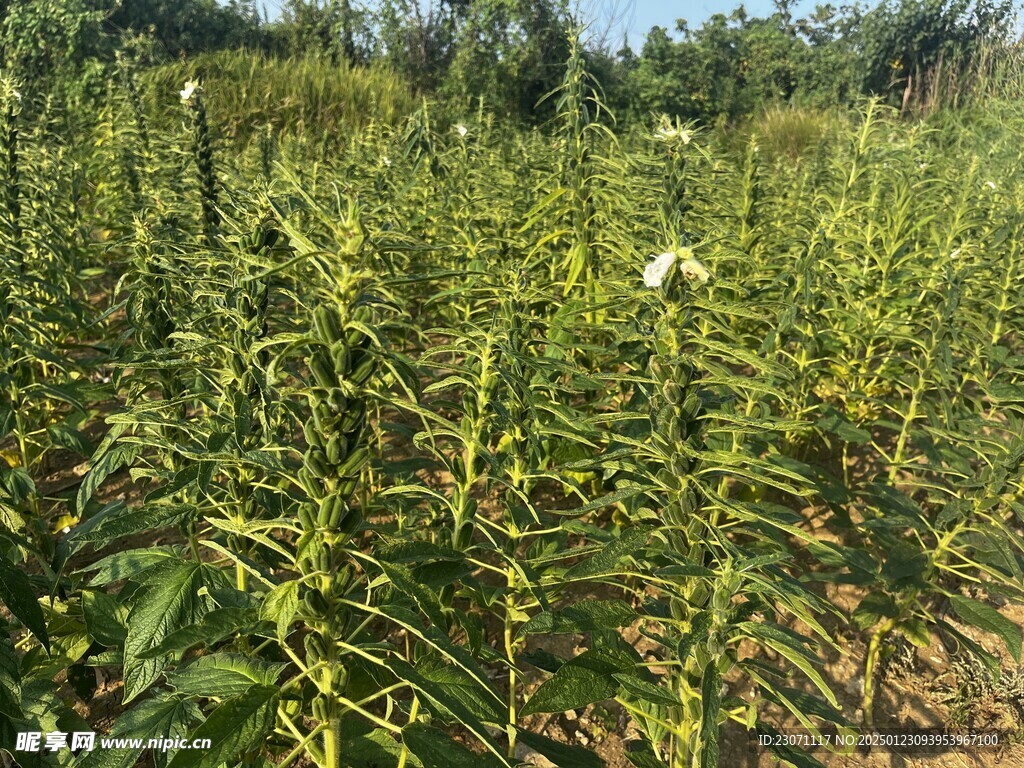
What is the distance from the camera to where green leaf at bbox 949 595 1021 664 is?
2.06 meters

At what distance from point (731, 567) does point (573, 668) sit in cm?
42

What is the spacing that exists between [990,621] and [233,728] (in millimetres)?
2210

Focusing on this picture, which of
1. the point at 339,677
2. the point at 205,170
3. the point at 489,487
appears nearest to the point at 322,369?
the point at 339,677

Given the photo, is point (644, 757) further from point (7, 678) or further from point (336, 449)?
point (7, 678)

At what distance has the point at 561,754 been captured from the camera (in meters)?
1.59

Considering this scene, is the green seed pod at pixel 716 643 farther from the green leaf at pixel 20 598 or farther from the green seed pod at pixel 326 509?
the green leaf at pixel 20 598

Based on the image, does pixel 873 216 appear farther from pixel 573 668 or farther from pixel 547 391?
pixel 573 668

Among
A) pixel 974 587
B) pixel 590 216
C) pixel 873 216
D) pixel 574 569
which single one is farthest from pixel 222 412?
pixel 873 216

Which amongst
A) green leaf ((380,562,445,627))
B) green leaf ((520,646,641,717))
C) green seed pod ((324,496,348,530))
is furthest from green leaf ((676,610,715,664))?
green seed pod ((324,496,348,530))

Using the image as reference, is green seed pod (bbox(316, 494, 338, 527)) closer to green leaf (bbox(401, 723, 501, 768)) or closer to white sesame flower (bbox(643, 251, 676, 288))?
green leaf (bbox(401, 723, 501, 768))

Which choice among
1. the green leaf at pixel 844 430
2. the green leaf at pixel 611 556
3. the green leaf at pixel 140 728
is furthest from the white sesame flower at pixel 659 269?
the green leaf at pixel 844 430

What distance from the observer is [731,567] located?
4.54ft

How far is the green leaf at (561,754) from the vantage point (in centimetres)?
156

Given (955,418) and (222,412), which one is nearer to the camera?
(222,412)
